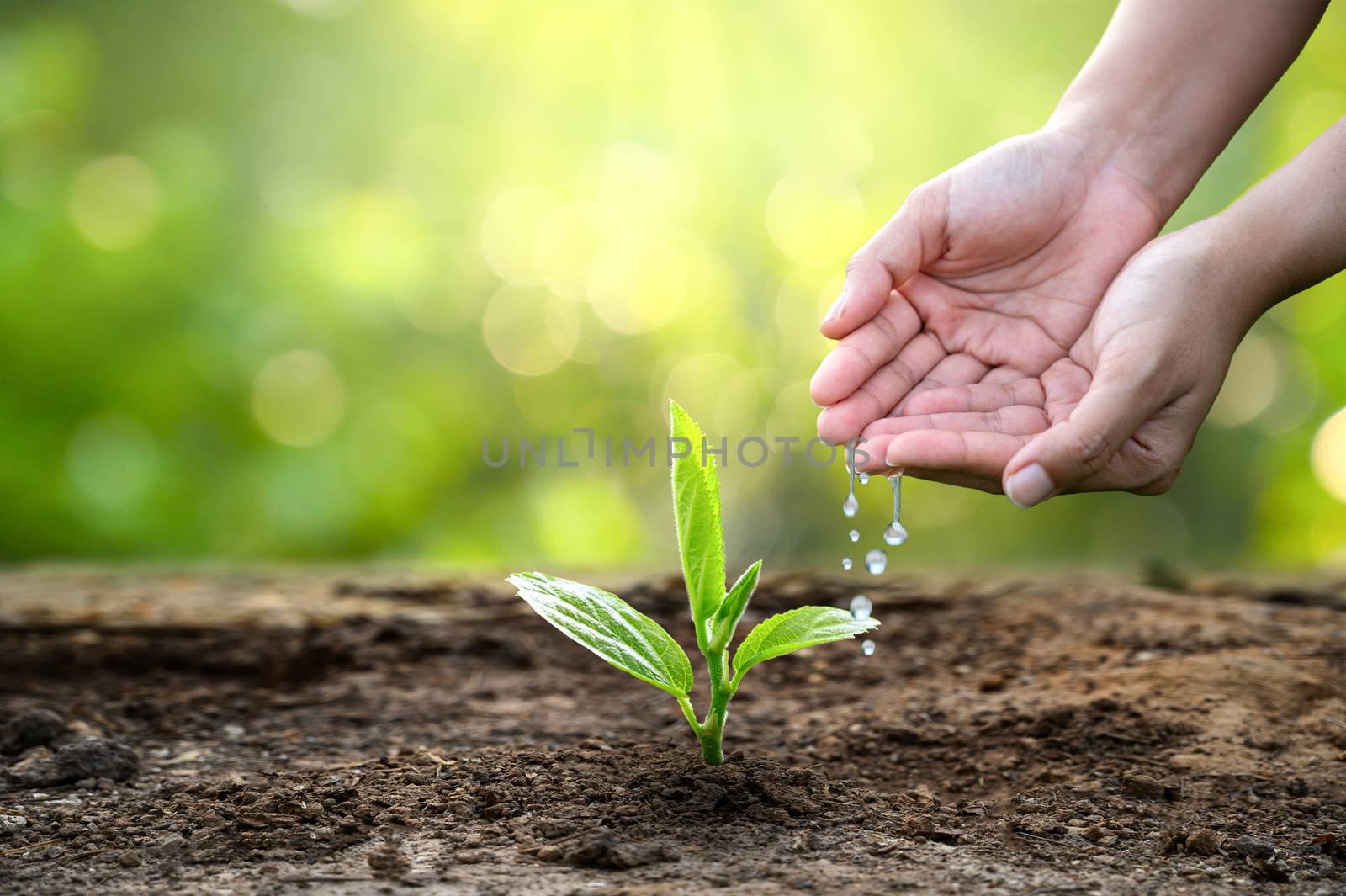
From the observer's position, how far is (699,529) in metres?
1.44

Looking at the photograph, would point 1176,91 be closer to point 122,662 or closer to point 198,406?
point 122,662

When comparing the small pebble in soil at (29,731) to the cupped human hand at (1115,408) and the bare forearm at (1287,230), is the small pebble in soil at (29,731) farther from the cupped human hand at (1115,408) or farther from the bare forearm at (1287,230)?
the bare forearm at (1287,230)

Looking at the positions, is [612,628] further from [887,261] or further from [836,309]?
[887,261]

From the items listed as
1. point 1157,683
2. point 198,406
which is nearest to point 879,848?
point 1157,683

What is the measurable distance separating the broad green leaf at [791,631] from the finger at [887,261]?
1.87 ft

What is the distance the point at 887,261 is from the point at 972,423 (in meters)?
0.31

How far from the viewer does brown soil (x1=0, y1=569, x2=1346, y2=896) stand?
50.6 inches

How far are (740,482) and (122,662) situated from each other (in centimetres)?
225

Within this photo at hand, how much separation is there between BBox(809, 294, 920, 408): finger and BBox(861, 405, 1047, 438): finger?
89 mm

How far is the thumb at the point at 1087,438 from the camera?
1.44 metres

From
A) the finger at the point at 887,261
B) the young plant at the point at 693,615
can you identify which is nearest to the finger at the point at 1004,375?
the finger at the point at 887,261

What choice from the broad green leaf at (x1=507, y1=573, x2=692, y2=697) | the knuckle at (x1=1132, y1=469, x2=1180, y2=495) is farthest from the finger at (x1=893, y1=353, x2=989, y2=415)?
the broad green leaf at (x1=507, y1=573, x2=692, y2=697)

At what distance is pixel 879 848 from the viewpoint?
1.33 m

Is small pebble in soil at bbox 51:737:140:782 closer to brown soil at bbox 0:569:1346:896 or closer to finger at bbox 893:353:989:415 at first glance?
brown soil at bbox 0:569:1346:896
